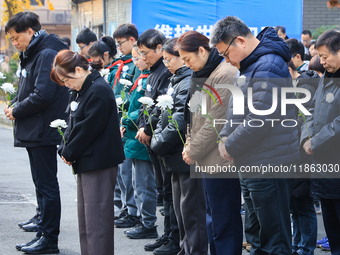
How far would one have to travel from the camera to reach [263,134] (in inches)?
173

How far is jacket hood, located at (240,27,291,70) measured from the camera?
4504 millimetres

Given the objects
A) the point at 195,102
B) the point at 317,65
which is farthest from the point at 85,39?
the point at 195,102

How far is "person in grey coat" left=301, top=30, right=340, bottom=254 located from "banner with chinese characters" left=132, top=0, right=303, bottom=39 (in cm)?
400

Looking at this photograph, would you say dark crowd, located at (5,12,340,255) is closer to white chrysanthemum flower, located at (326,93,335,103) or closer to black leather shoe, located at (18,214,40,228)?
white chrysanthemum flower, located at (326,93,335,103)

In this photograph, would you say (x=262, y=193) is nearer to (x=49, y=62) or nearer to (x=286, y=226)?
(x=286, y=226)

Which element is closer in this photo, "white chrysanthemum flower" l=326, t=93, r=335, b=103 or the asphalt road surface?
"white chrysanthemum flower" l=326, t=93, r=335, b=103

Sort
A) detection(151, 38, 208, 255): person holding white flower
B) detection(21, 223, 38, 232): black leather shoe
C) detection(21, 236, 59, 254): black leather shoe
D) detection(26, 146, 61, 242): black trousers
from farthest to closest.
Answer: detection(21, 223, 38, 232): black leather shoe
detection(26, 146, 61, 242): black trousers
detection(21, 236, 59, 254): black leather shoe
detection(151, 38, 208, 255): person holding white flower

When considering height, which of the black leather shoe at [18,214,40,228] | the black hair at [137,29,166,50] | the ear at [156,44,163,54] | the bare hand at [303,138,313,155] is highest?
the black hair at [137,29,166,50]

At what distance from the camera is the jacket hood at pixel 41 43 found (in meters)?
6.34

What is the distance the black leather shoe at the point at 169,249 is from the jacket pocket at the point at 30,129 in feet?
5.12

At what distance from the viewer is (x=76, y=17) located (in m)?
28.4

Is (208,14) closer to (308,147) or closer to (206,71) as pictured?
(206,71)

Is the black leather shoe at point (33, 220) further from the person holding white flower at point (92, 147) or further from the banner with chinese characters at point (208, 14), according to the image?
the banner with chinese characters at point (208, 14)

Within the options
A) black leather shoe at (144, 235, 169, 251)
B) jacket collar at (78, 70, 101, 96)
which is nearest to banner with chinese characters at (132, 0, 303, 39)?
black leather shoe at (144, 235, 169, 251)
